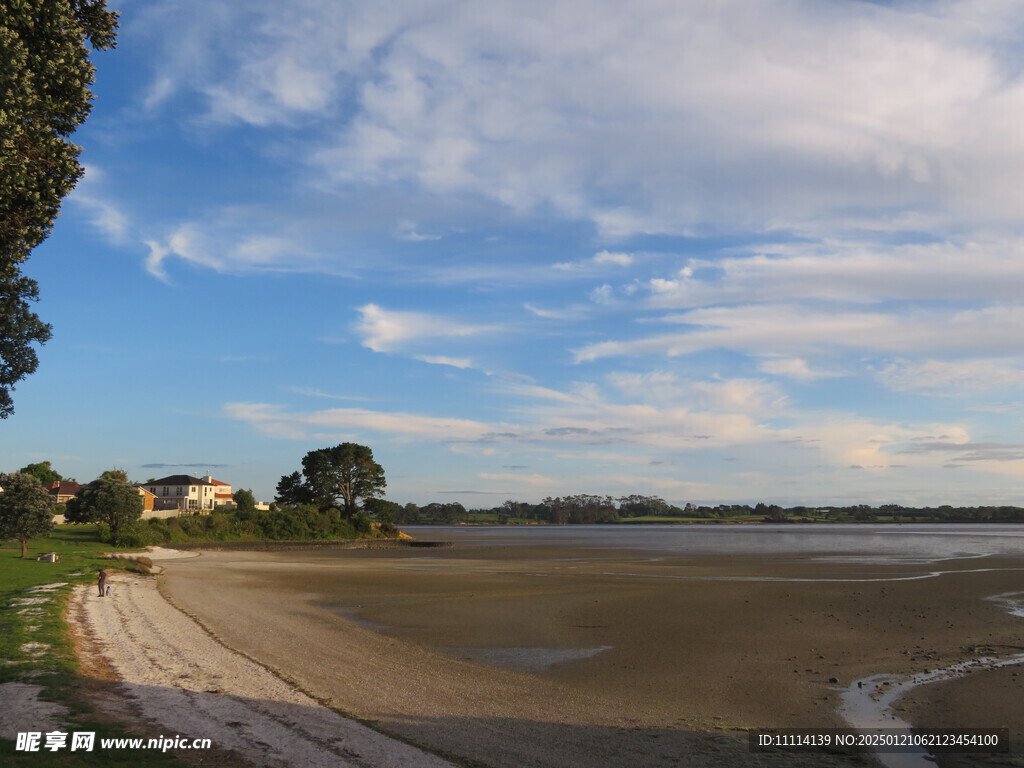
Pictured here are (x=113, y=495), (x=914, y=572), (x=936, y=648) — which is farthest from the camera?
(x=113, y=495)

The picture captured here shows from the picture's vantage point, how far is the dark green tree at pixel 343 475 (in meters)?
104

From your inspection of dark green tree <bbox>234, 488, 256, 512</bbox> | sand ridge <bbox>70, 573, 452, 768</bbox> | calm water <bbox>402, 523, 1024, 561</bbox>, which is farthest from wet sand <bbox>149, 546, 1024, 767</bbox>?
dark green tree <bbox>234, 488, 256, 512</bbox>

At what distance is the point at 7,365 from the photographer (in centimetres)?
2570

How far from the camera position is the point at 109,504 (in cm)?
6731

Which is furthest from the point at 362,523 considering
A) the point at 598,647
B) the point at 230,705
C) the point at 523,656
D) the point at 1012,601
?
the point at 230,705

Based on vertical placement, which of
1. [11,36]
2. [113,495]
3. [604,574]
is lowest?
[604,574]

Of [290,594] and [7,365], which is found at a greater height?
[7,365]

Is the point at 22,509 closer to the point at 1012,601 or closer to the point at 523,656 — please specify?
the point at 523,656

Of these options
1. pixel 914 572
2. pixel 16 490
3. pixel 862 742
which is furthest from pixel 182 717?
pixel 914 572

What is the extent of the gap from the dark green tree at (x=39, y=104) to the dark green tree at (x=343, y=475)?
91.6 metres

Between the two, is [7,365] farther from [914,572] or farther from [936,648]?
[914,572]

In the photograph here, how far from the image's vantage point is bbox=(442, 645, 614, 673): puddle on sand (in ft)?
63.5

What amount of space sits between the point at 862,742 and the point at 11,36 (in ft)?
66.3

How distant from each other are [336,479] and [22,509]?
6070 centimetres
